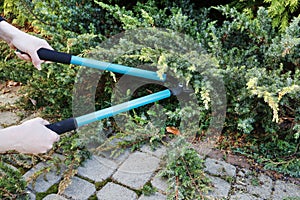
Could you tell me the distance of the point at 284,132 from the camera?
254 cm

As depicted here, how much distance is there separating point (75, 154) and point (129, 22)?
1.02 metres

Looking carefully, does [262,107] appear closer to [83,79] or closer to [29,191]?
[83,79]

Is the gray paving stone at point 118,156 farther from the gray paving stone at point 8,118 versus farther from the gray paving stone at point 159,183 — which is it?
the gray paving stone at point 8,118

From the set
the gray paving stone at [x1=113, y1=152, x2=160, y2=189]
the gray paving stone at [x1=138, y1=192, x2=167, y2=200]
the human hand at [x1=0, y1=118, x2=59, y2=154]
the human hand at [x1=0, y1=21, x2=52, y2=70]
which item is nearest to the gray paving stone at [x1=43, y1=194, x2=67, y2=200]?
the gray paving stone at [x1=113, y1=152, x2=160, y2=189]

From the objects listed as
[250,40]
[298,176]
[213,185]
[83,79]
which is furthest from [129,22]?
[298,176]

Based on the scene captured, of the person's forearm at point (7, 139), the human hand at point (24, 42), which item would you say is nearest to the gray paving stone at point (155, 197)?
the person's forearm at point (7, 139)

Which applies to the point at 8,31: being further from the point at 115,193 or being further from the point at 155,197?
the point at 155,197

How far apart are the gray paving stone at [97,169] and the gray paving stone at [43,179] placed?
159mm

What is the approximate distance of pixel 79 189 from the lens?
229 cm

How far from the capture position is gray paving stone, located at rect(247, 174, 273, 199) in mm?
2256

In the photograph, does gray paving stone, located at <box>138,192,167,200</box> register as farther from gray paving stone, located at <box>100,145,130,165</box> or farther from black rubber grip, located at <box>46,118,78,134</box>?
black rubber grip, located at <box>46,118,78,134</box>

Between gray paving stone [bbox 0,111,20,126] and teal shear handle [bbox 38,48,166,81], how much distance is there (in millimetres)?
955

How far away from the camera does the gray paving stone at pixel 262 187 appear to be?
226cm

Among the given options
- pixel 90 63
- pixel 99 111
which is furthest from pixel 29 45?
pixel 99 111
